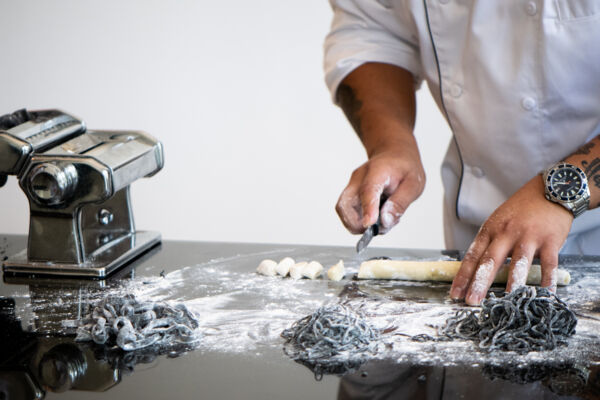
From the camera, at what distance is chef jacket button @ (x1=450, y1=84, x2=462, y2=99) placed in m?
1.78

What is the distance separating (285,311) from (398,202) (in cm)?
45

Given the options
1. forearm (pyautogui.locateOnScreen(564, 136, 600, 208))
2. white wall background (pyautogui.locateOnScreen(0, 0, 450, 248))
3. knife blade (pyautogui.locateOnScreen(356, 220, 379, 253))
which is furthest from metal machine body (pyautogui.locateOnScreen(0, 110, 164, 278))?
white wall background (pyautogui.locateOnScreen(0, 0, 450, 248))

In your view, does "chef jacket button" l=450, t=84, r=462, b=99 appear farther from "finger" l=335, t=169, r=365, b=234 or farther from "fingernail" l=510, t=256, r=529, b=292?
"fingernail" l=510, t=256, r=529, b=292

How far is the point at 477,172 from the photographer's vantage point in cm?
182

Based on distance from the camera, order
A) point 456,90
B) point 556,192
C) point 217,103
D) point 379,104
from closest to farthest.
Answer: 1. point 556,192
2. point 456,90
3. point 379,104
4. point 217,103

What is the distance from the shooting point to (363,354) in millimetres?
1103

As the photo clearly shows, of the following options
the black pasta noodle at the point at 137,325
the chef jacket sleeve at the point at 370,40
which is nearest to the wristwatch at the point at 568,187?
the chef jacket sleeve at the point at 370,40

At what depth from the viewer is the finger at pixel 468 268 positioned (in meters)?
1.37

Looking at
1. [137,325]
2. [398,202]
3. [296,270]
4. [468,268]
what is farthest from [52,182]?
[468,268]

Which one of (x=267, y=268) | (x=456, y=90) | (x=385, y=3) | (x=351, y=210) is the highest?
(x=385, y=3)

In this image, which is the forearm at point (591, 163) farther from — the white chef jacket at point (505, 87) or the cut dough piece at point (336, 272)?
the cut dough piece at point (336, 272)

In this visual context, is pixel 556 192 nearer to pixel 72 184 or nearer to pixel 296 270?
pixel 296 270

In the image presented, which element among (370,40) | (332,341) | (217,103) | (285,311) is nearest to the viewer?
(332,341)

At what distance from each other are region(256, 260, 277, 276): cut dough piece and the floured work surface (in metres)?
0.02
